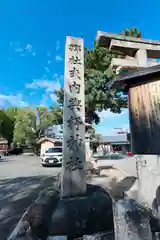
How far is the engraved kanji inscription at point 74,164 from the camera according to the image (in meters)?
4.44

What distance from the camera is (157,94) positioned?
13.7 feet

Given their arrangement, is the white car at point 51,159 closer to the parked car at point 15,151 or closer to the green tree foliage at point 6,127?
the parked car at point 15,151

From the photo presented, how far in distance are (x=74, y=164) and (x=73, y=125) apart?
40.8 inches

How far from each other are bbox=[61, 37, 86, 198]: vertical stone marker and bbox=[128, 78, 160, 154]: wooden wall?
140cm

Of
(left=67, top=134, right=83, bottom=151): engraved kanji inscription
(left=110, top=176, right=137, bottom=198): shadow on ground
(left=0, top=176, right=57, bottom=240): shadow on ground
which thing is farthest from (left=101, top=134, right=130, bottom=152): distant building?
(left=67, top=134, right=83, bottom=151): engraved kanji inscription

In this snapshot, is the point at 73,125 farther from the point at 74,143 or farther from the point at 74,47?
the point at 74,47

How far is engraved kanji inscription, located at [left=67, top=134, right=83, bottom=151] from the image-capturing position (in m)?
4.60

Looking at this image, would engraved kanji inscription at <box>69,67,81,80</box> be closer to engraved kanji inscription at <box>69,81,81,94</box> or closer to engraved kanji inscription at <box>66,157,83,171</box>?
engraved kanji inscription at <box>69,81,81,94</box>

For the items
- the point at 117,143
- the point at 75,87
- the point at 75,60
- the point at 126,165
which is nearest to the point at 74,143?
the point at 75,87

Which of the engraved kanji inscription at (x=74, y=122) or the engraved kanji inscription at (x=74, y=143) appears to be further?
the engraved kanji inscription at (x=74, y=122)

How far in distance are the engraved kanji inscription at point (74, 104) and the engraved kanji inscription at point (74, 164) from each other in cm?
137

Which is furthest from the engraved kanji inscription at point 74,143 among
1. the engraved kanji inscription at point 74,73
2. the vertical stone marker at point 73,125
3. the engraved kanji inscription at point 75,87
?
the engraved kanji inscription at point 74,73

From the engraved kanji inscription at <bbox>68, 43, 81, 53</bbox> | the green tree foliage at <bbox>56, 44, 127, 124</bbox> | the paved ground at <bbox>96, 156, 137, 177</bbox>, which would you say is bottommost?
the paved ground at <bbox>96, 156, 137, 177</bbox>

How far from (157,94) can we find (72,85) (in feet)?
7.39
